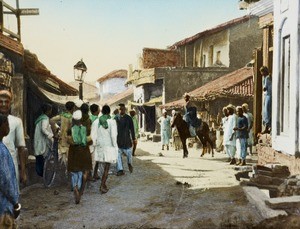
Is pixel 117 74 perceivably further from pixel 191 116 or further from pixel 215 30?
pixel 191 116

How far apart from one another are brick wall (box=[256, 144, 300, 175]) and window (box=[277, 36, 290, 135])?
1.76ft

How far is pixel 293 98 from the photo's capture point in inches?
308

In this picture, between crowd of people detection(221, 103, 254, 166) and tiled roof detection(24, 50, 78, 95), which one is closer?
tiled roof detection(24, 50, 78, 95)

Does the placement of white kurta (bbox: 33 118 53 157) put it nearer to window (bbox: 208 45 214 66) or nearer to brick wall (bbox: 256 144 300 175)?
brick wall (bbox: 256 144 300 175)

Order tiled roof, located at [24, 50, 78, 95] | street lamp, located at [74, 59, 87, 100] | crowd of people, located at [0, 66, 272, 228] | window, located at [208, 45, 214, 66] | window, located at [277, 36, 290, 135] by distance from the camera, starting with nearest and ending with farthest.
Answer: crowd of people, located at [0, 66, 272, 228] → window, located at [277, 36, 290, 135] → tiled roof, located at [24, 50, 78, 95] → street lamp, located at [74, 59, 87, 100] → window, located at [208, 45, 214, 66]

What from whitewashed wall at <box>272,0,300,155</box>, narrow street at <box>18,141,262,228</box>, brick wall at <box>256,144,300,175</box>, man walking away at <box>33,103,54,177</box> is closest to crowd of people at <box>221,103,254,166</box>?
narrow street at <box>18,141,262,228</box>

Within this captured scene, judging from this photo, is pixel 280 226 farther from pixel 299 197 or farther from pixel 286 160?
pixel 286 160

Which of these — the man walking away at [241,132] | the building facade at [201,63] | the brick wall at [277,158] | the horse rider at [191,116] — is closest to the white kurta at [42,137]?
the brick wall at [277,158]

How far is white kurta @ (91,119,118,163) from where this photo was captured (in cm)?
881

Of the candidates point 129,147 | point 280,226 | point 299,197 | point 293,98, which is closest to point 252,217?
point 299,197

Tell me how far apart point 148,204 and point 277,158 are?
10.5 feet

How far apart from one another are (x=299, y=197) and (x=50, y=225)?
3735 millimetres

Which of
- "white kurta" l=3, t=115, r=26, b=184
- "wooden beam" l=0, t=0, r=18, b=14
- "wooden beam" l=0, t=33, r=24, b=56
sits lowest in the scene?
"white kurta" l=3, t=115, r=26, b=184

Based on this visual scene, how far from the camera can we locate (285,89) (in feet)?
29.2
